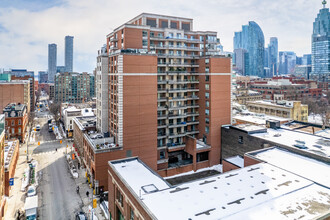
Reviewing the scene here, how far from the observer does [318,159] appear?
4225 centimetres

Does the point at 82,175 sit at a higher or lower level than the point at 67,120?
lower

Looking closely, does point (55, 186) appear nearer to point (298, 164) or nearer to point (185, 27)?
point (298, 164)

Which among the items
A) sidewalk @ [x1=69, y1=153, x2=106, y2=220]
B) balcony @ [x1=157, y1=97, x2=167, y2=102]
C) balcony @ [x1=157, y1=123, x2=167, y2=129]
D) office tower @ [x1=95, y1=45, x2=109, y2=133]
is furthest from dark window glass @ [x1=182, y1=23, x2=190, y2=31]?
sidewalk @ [x1=69, y1=153, x2=106, y2=220]

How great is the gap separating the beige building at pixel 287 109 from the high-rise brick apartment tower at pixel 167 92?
4089cm

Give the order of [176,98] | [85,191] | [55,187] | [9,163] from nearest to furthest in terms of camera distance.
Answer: [9,163] < [85,191] < [55,187] < [176,98]

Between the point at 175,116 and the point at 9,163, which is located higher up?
the point at 175,116

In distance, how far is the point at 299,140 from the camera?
51.0 metres

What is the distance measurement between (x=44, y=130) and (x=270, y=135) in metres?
97.9

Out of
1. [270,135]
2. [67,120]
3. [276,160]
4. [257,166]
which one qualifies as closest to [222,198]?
[257,166]

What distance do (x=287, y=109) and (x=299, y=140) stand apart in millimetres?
48098

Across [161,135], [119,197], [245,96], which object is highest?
[245,96]

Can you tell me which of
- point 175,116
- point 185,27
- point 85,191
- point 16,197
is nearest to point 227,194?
point 85,191

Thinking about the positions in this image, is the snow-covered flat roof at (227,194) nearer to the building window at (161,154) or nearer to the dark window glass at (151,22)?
the building window at (161,154)

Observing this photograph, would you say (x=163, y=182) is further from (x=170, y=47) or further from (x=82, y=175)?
(x=170, y=47)
